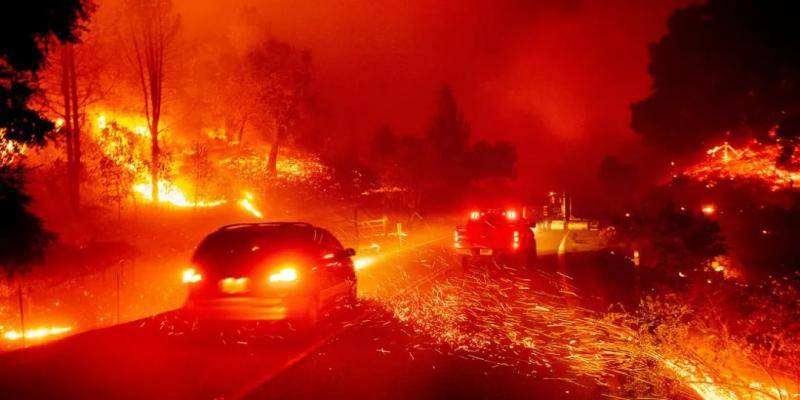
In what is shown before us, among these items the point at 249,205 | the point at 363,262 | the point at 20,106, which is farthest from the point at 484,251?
the point at 249,205

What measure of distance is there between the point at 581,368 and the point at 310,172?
37.9 meters

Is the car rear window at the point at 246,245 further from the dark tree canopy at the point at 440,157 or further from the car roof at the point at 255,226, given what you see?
the dark tree canopy at the point at 440,157

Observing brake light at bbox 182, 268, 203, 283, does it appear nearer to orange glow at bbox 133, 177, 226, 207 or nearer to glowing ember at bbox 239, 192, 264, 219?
orange glow at bbox 133, 177, 226, 207

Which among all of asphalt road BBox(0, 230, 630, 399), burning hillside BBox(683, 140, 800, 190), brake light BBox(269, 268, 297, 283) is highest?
burning hillside BBox(683, 140, 800, 190)

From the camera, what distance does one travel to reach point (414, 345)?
8773 mm

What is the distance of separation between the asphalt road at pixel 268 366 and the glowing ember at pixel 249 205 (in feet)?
74.3

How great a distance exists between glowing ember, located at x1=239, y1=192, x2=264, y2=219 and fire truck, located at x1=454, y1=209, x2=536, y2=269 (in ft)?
53.5

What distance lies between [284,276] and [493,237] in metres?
11.3

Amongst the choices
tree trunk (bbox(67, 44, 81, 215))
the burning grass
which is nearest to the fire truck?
the burning grass

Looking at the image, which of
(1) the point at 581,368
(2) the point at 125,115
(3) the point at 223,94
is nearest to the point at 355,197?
(3) the point at 223,94

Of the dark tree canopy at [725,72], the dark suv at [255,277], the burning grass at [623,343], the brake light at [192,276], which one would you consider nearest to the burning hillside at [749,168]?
the dark tree canopy at [725,72]

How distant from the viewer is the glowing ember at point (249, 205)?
33.3 metres

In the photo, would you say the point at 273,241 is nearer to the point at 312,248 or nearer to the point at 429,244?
the point at 312,248

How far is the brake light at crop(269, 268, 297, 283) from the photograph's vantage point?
Answer: 9.19 m
